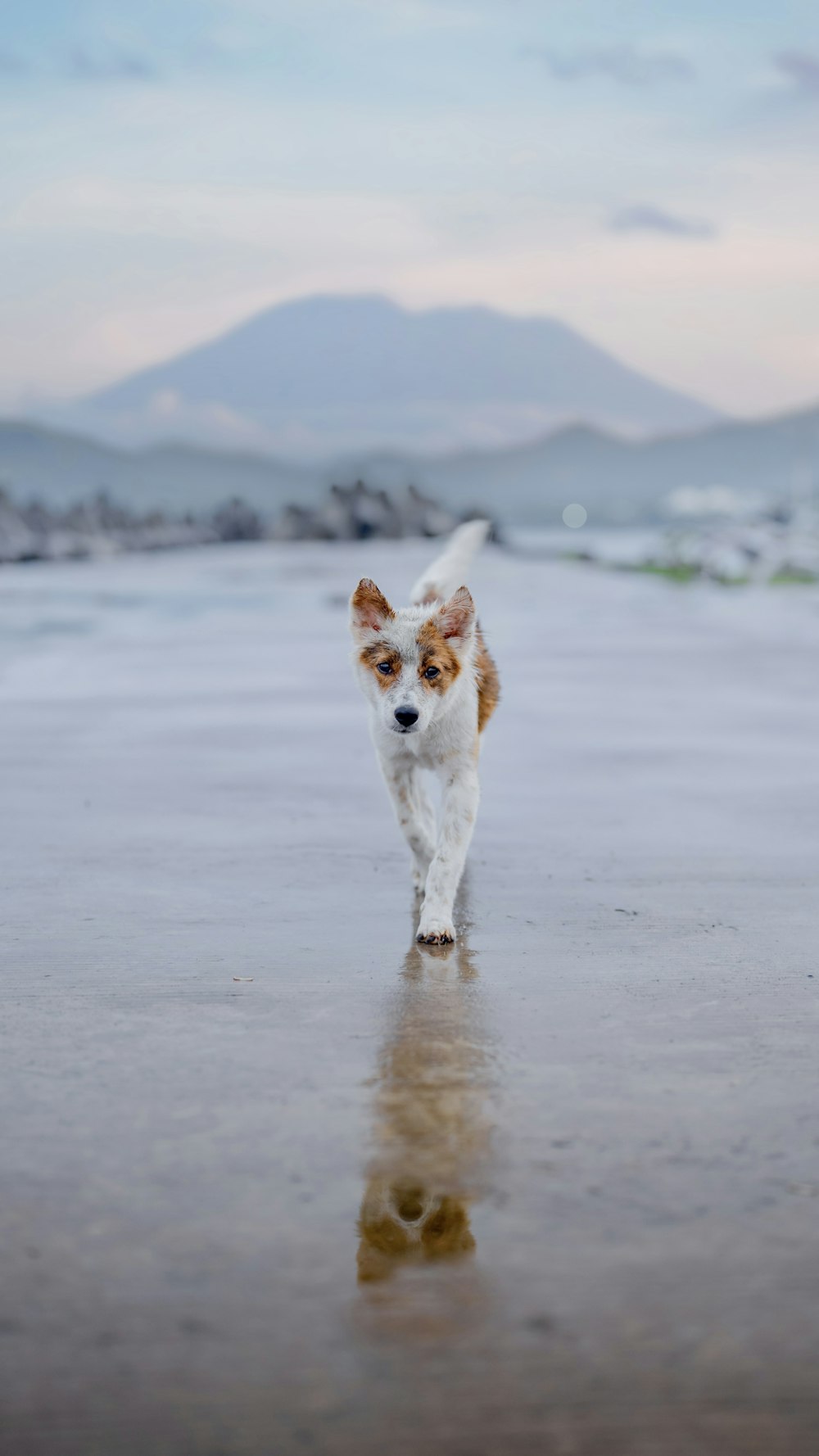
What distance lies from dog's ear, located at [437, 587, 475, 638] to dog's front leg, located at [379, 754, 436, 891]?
53cm

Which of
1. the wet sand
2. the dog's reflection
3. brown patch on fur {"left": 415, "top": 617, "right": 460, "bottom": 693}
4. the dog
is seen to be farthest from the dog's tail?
the dog's reflection

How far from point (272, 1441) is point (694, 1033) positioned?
1.90m

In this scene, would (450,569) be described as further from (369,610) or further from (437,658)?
(437,658)

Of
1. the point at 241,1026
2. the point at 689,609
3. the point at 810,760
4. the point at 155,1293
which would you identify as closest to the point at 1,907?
the point at 241,1026

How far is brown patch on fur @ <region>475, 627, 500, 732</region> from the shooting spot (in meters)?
5.50

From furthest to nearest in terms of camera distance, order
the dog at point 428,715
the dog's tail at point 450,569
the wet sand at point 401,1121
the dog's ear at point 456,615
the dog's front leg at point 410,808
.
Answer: the dog's tail at point 450,569
the dog's front leg at point 410,808
the dog's ear at point 456,615
the dog at point 428,715
the wet sand at point 401,1121

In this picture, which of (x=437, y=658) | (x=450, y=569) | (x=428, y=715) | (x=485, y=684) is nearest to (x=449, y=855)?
(x=428, y=715)

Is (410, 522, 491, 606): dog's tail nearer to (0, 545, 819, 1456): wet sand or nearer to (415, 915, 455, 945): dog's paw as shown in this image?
(0, 545, 819, 1456): wet sand

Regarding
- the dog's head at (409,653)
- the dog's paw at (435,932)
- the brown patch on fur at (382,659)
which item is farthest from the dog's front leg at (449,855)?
the brown patch on fur at (382,659)

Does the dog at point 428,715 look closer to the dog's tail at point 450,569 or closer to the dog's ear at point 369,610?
the dog's ear at point 369,610

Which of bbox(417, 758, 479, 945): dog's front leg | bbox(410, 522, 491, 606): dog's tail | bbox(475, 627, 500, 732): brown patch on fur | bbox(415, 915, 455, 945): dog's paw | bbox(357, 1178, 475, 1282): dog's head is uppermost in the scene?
bbox(410, 522, 491, 606): dog's tail

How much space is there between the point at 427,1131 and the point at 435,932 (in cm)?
154

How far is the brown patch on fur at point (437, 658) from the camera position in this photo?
4852 millimetres

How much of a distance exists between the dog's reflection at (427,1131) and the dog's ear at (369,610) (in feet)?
4.29
